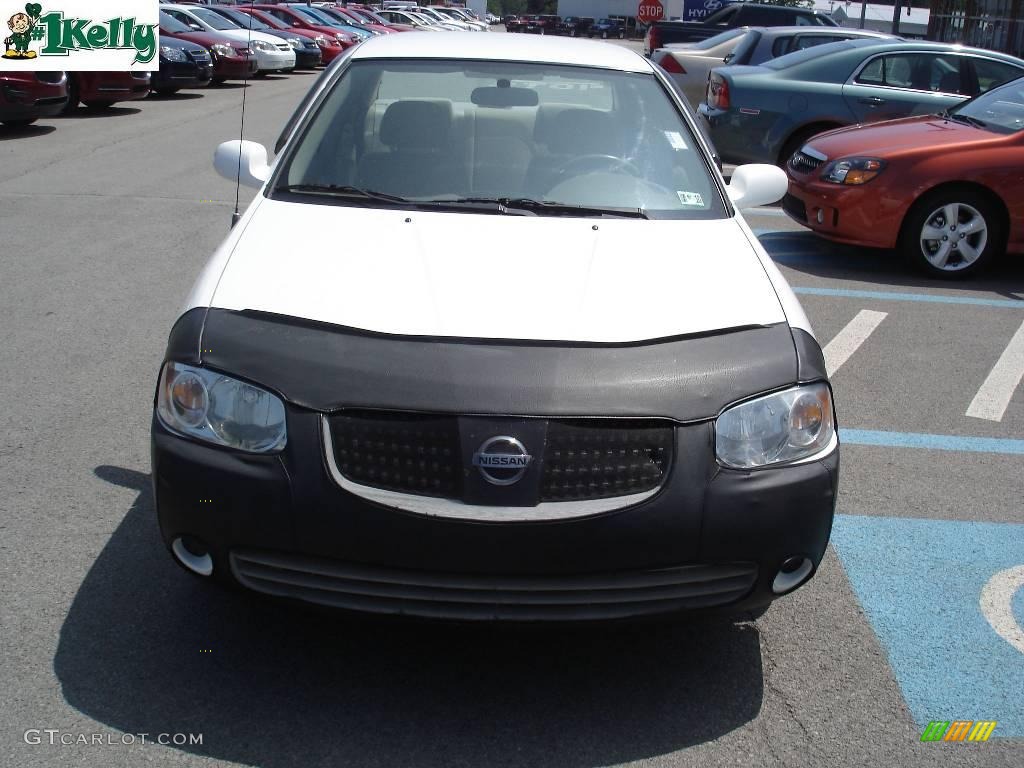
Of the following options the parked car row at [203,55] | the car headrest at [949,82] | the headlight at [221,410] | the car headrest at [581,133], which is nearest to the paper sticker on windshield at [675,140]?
the car headrest at [581,133]

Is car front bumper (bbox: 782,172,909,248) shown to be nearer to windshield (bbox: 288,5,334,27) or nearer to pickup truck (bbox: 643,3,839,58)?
pickup truck (bbox: 643,3,839,58)

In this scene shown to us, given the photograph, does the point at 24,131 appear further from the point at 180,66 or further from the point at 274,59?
the point at 274,59

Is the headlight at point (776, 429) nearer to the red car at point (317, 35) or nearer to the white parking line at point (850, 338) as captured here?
the white parking line at point (850, 338)

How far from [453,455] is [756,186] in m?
2.45

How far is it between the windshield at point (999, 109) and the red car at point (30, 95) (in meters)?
11.0

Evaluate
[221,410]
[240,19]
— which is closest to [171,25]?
[240,19]

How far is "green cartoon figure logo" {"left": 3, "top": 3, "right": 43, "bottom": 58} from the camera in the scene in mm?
15417

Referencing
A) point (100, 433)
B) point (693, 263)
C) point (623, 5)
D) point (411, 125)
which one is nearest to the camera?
point (693, 263)

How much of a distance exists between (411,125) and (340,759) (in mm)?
Result: 2524

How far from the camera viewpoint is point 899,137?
8.84 m

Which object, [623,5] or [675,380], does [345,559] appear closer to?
[675,380]

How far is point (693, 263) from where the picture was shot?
11.8 feet

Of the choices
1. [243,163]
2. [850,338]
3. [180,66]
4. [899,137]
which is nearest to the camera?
[243,163]

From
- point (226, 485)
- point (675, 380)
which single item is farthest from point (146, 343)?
point (675, 380)
